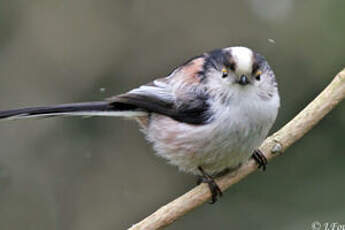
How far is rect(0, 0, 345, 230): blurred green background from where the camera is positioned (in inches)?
271

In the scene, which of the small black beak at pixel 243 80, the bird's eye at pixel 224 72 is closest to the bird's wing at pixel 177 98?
the bird's eye at pixel 224 72

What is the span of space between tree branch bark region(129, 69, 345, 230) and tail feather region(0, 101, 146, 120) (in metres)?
0.87

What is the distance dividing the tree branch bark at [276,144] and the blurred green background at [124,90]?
2.25 metres

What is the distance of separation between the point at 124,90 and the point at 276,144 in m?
3.06

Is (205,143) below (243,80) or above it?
below

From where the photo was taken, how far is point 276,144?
175 inches

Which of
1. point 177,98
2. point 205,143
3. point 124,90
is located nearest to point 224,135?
point 205,143

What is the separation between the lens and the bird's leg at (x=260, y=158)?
4637 mm

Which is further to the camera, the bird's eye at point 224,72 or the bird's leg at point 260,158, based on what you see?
the bird's leg at point 260,158

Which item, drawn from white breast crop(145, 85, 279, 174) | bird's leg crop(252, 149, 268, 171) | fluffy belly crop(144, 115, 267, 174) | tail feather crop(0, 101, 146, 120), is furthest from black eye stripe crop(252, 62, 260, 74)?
tail feather crop(0, 101, 146, 120)

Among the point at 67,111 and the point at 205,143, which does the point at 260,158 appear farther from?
the point at 67,111

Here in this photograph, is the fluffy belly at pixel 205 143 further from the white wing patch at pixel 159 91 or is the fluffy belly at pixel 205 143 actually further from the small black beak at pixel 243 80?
the small black beak at pixel 243 80

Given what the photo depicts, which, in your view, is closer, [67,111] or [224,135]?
[224,135]

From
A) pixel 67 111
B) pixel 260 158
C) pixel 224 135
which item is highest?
pixel 67 111
